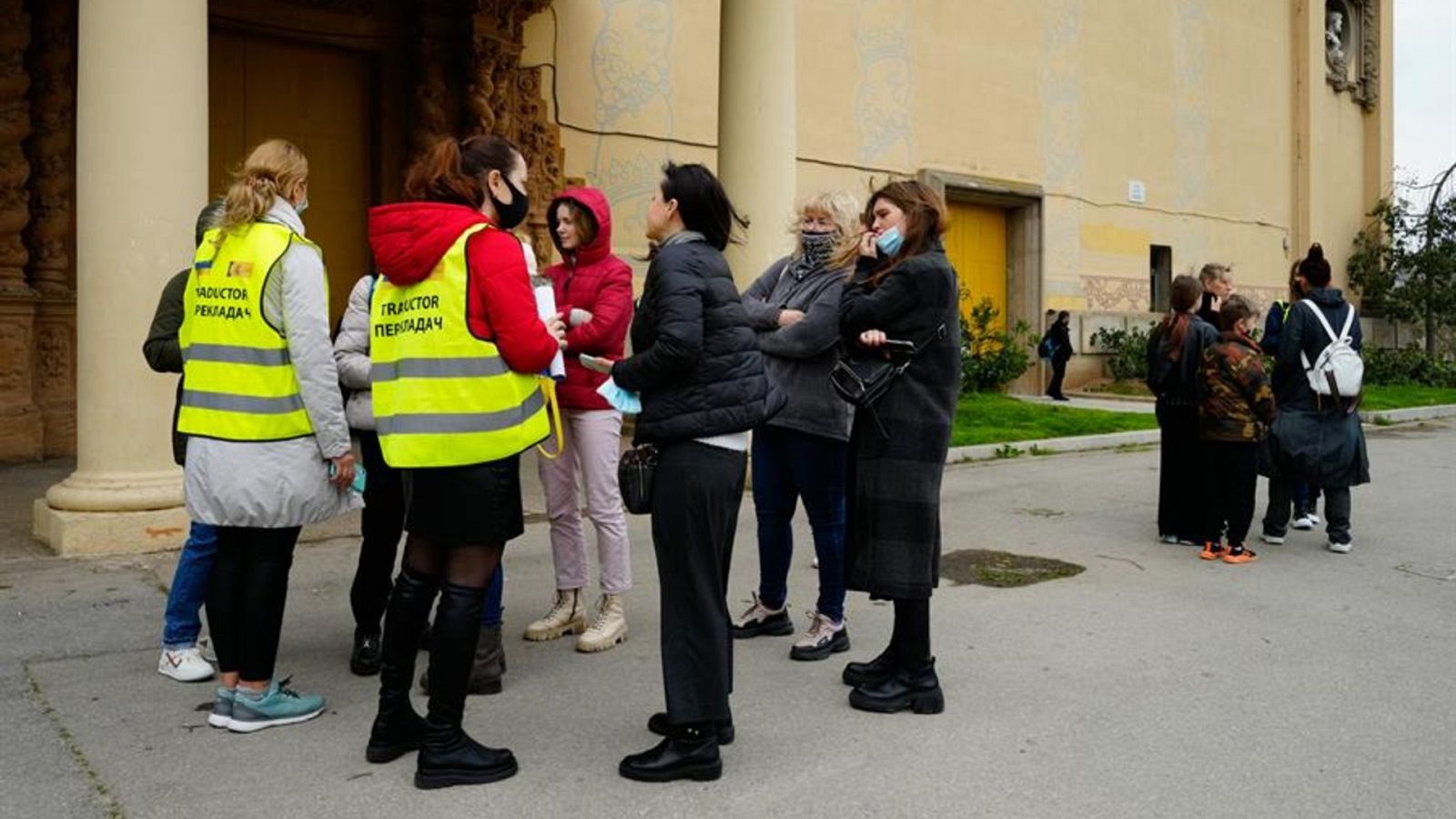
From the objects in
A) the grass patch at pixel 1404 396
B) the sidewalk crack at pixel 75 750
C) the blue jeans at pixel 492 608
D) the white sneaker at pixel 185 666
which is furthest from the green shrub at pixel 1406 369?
the sidewalk crack at pixel 75 750

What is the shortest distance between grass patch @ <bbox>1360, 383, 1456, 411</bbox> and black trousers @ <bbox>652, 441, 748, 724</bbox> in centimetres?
1510

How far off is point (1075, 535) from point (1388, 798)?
14.1ft

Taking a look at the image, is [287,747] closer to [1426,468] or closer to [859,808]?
[859,808]

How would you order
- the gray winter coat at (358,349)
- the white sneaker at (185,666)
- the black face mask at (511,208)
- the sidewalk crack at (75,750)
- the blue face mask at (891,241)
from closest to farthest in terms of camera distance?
1. the sidewalk crack at (75,750)
2. the black face mask at (511,208)
3. the blue face mask at (891,241)
4. the white sneaker at (185,666)
5. the gray winter coat at (358,349)

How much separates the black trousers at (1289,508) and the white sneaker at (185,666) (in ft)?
20.1

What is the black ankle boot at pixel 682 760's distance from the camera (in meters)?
3.40

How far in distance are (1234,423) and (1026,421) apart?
6886 mm

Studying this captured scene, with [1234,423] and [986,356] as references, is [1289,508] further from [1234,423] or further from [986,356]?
[986,356]

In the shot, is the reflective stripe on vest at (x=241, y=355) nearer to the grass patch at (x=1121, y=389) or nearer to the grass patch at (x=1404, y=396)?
the grass patch at (x=1404, y=396)

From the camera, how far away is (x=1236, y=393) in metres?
6.76

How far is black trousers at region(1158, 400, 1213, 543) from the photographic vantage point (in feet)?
23.3

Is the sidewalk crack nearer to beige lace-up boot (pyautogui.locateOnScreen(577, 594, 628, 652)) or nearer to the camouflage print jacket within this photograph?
beige lace-up boot (pyautogui.locateOnScreen(577, 594, 628, 652))

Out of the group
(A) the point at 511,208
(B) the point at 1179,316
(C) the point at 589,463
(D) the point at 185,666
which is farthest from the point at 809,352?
(B) the point at 1179,316

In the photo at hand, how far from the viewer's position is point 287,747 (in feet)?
12.0
